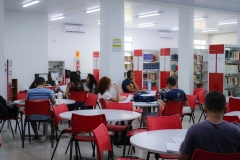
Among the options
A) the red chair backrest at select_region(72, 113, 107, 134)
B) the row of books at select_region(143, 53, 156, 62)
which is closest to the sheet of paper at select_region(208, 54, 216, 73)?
the row of books at select_region(143, 53, 156, 62)

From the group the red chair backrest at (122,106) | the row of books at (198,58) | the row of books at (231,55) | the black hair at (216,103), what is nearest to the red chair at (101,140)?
the black hair at (216,103)

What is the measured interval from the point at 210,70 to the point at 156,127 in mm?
7490

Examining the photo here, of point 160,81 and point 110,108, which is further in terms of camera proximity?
point 160,81

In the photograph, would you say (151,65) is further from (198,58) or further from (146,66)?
(198,58)

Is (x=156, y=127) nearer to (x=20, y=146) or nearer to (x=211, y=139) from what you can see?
(x=211, y=139)

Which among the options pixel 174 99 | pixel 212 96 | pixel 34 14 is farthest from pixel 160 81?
pixel 212 96

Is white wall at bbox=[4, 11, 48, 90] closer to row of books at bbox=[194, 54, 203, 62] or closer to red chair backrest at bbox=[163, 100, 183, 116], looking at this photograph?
row of books at bbox=[194, 54, 203, 62]

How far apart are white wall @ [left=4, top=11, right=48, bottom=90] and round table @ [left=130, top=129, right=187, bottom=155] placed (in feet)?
31.8

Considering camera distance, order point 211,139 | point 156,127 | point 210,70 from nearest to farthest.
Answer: point 211,139, point 156,127, point 210,70

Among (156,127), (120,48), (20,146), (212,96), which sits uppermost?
(120,48)

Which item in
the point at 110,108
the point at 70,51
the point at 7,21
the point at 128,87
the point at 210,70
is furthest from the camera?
the point at 70,51

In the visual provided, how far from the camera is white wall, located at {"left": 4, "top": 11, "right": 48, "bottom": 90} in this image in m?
12.4

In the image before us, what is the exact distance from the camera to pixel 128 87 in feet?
29.7

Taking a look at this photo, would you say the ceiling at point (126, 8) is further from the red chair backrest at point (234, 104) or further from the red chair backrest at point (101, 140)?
the red chair backrest at point (101, 140)
